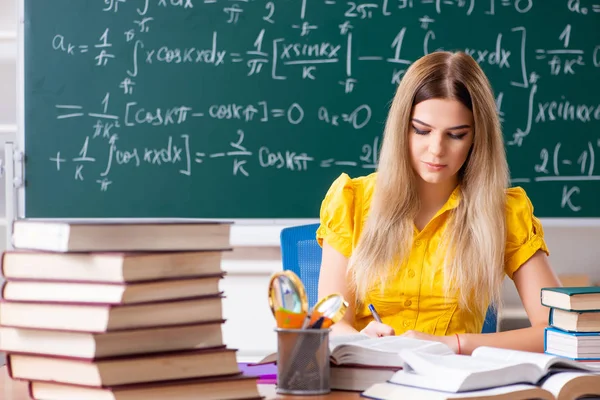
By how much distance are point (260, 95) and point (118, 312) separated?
2.39 m

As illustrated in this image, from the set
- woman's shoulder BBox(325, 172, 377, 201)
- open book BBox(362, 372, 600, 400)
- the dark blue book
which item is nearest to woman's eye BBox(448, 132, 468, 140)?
woman's shoulder BBox(325, 172, 377, 201)

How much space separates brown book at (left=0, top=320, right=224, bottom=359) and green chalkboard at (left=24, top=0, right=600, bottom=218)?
220 centimetres

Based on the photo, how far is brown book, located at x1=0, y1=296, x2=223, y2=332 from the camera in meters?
1.05

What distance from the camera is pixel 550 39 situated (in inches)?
132

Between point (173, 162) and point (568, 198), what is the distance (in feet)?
5.15

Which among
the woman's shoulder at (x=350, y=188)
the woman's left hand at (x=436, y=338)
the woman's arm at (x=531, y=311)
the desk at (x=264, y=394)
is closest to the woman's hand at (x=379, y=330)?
the woman's left hand at (x=436, y=338)

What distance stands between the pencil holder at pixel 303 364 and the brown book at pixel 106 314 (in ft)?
0.46

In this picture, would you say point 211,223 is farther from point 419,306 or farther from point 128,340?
point 419,306

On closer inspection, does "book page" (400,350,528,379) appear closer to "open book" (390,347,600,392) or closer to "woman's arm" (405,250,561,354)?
"open book" (390,347,600,392)

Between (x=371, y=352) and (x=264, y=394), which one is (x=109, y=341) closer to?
(x=264, y=394)

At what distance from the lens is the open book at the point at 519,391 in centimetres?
112

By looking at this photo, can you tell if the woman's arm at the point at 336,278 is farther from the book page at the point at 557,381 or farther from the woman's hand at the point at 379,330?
the book page at the point at 557,381

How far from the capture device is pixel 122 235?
109cm

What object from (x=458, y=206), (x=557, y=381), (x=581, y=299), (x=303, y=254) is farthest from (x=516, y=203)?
(x=557, y=381)
